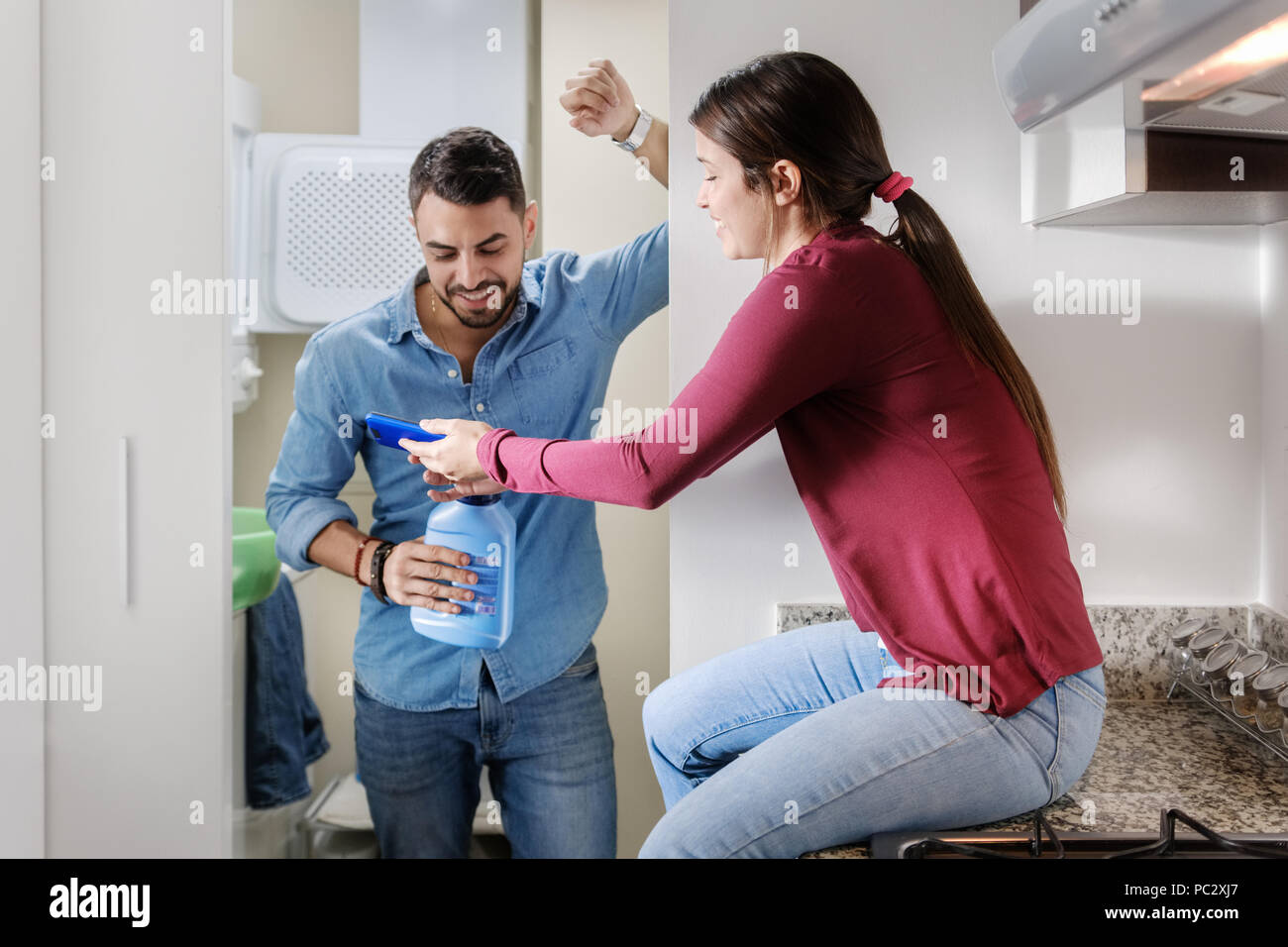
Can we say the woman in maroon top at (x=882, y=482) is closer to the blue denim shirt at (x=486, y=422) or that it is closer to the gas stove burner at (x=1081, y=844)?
the gas stove burner at (x=1081, y=844)

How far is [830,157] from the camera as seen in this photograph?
1052 millimetres

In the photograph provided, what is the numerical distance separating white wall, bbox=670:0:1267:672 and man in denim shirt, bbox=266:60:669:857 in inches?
4.2

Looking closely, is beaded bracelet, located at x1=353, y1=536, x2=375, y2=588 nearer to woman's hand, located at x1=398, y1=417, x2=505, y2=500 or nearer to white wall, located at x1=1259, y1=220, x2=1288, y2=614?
woman's hand, located at x1=398, y1=417, x2=505, y2=500

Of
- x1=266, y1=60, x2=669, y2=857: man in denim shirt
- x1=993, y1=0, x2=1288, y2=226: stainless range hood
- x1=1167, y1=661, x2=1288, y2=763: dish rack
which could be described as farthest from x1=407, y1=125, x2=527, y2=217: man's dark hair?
x1=1167, y1=661, x2=1288, y2=763: dish rack

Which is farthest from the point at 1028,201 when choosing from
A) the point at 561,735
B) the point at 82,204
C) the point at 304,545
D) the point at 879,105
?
the point at 82,204

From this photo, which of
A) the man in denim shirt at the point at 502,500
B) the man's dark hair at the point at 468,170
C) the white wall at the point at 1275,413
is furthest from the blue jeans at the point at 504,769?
the white wall at the point at 1275,413

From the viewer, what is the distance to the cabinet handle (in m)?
1.38

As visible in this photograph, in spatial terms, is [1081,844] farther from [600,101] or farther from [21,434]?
[21,434]

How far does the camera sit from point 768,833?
0.91m

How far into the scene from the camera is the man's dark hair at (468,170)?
1302 mm
